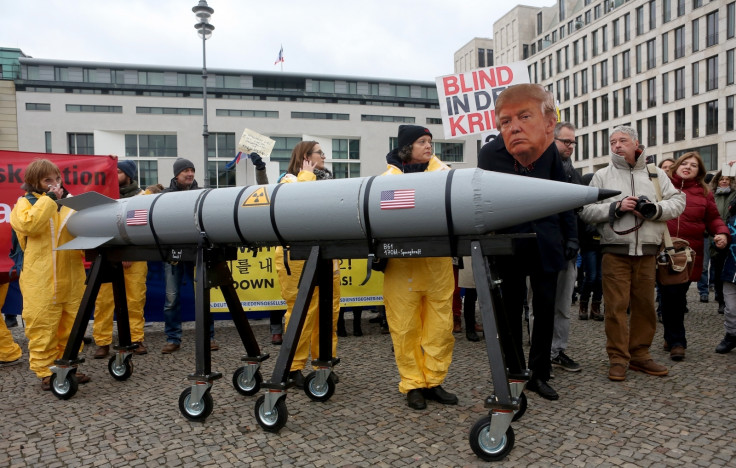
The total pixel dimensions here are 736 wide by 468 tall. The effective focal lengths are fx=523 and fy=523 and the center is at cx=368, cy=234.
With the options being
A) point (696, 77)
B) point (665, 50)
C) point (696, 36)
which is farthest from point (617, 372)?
point (665, 50)

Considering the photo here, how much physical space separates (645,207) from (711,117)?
155ft

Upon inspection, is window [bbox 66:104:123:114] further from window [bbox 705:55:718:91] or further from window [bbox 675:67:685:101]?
window [bbox 705:55:718:91]

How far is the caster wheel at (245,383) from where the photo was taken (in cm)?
444

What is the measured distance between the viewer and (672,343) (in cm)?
521

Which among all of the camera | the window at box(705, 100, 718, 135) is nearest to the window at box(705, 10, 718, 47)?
the window at box(705, 100, 718, 135)

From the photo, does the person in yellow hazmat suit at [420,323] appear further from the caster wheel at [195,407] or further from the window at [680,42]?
the window at [680,42]

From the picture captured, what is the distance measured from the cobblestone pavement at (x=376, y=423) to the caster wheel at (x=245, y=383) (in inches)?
3.6

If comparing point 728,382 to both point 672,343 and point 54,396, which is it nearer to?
point 672,343

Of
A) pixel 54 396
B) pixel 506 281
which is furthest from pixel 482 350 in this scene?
pixel 54 396

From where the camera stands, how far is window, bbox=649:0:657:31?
4972 centimetres

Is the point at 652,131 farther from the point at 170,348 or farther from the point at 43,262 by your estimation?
the point at 43,262

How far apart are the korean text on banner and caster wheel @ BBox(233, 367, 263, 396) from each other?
443 centimetres

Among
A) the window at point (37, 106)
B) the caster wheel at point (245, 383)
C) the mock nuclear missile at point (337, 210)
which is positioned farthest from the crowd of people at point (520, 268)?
the window at point (37, 106)

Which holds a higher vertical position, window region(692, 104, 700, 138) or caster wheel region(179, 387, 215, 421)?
window region(692, 104, 700, 138)
